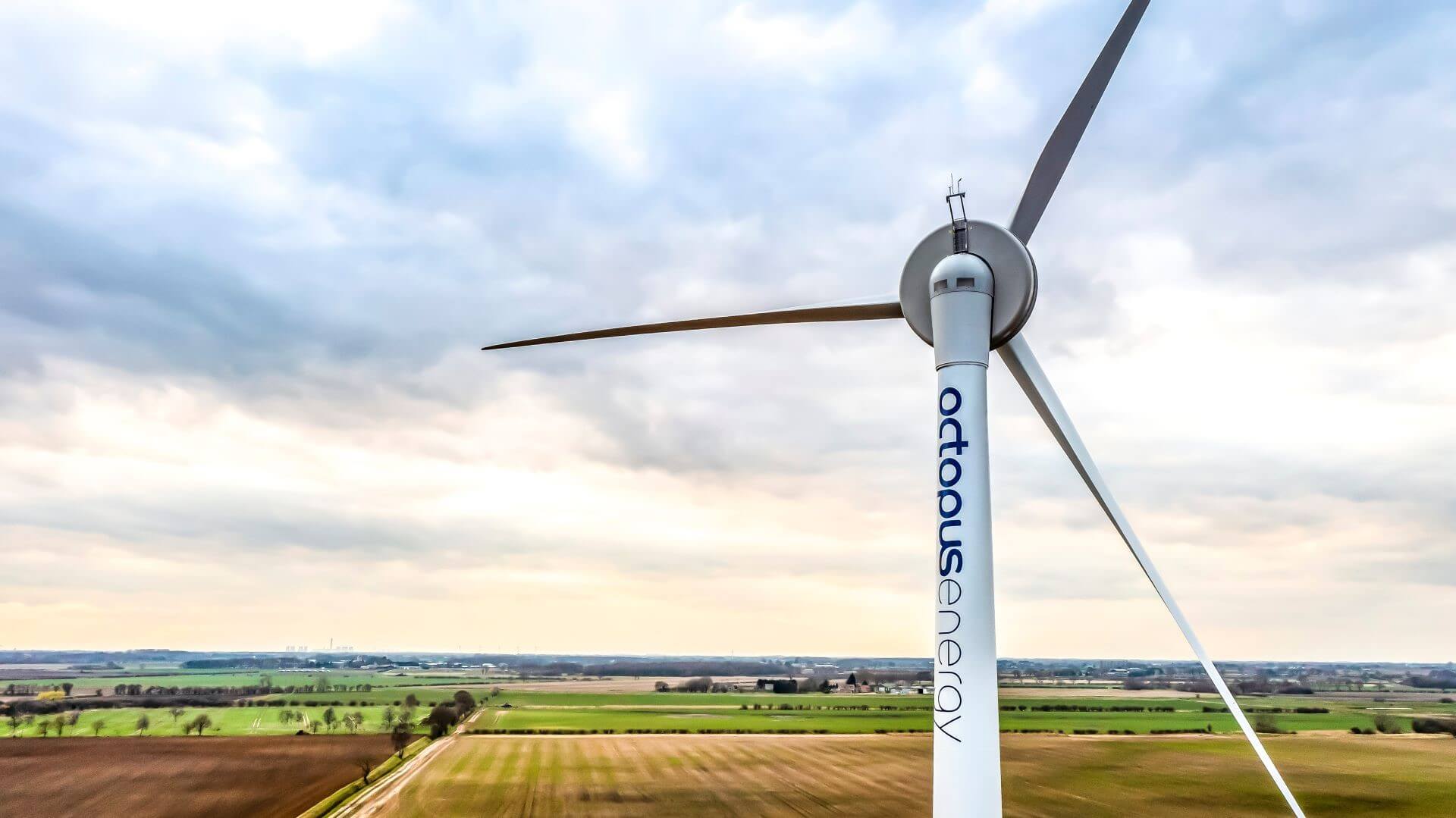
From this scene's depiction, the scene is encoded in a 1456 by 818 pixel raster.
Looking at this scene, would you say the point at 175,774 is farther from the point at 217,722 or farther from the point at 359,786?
the point at 217,722

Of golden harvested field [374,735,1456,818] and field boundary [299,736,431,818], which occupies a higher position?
golden harvested field [374,735,1456,818]

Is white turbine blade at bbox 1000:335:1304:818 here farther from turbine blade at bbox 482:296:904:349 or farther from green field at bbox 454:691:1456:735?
green field at bbox 454:691:1456:735

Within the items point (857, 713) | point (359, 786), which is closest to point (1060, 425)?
point (359, 786)

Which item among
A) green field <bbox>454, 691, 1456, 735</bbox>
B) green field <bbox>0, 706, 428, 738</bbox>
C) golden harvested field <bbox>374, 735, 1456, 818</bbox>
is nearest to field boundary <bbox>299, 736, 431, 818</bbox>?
golden harvested field <bbox>374, 735, 1456, 818</bbox>

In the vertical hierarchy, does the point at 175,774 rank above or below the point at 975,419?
below

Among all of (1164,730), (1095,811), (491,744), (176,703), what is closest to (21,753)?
(491,744)
